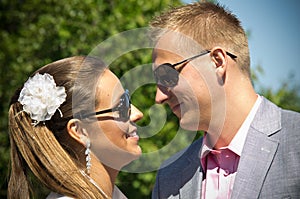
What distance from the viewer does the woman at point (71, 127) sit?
2.89 metres

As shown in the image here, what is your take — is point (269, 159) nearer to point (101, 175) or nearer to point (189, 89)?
point (189, 89)

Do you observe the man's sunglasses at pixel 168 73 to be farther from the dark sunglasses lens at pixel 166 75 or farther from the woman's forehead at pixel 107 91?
the woman's forehead at pixel 107 91

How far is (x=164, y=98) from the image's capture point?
3252 millimetres

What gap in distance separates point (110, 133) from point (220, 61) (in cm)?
68

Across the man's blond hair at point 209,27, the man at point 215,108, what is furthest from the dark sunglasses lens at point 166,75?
the man's blond hair at point 209,27

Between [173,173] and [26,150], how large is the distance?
2.76ft

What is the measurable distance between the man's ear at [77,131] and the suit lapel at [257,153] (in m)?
0.77

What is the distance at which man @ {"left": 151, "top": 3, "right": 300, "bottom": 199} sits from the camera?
293 cm

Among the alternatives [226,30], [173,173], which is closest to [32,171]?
[173,173]

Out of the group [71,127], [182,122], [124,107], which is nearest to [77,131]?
[71,127]

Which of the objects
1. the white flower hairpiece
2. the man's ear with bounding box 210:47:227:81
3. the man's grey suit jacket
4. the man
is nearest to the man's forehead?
the man

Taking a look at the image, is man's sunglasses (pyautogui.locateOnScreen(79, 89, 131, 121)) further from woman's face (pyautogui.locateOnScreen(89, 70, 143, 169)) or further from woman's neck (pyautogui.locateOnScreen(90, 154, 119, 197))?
woman's neck (pyautogui.locateOnScreen(90, 154, 119, 197))

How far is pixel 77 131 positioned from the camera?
9.71 ft

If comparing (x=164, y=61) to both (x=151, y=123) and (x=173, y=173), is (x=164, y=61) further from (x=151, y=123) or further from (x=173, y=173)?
(x=151, y=123)
